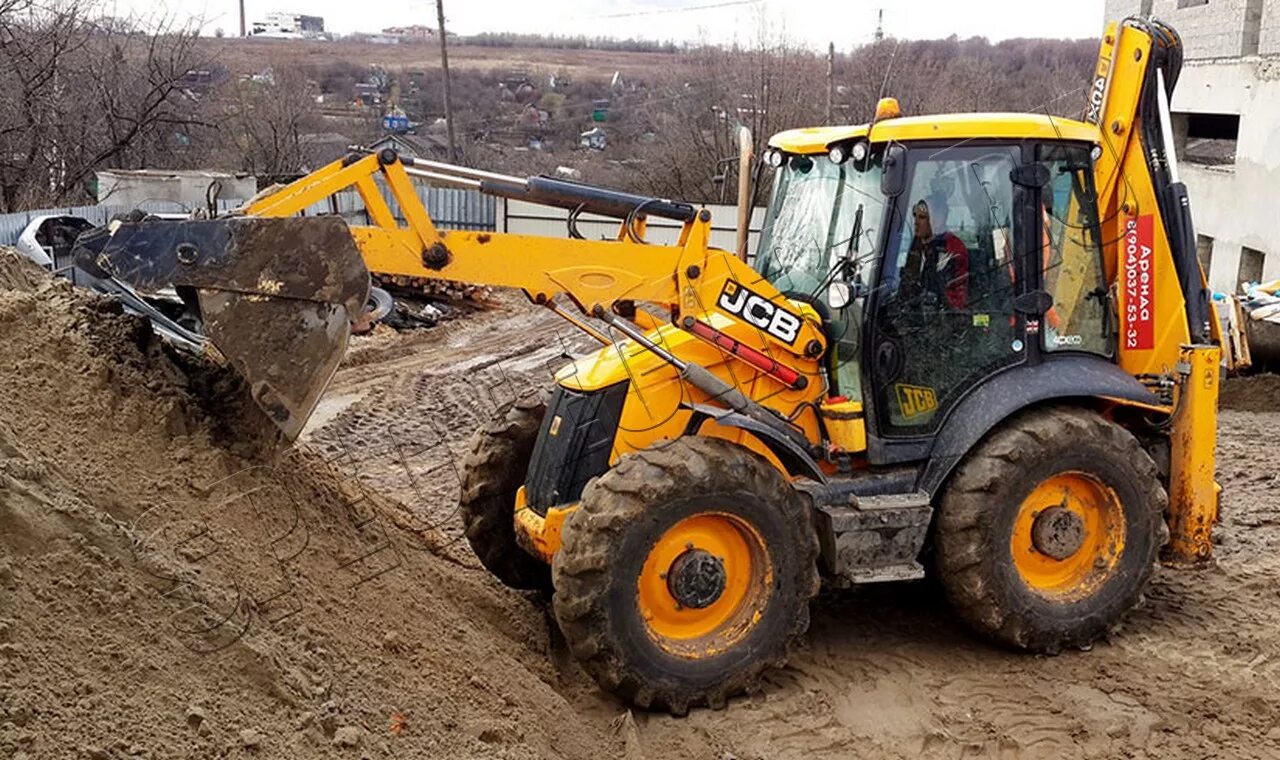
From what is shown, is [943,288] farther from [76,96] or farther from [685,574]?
[76,96]

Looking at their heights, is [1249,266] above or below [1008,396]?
below

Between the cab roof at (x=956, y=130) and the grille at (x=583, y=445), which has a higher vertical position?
the cab roof at (x=956, y=130)

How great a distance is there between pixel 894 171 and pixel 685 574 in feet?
6.44

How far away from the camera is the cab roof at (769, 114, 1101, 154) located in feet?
17.5

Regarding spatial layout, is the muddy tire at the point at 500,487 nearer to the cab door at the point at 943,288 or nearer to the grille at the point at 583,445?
the grille at the point at 583,445

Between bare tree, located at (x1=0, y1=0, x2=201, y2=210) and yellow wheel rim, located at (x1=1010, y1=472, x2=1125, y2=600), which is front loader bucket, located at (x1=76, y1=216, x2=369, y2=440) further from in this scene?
bare tree, located at (x1=0, y1=0, x2=201, y2=210)

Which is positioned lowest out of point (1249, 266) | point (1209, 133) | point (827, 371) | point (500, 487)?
point (1249, 266)

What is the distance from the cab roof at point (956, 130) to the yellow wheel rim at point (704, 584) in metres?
1.82

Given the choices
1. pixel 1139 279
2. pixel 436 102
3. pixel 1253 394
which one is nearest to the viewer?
pixel 1139 279

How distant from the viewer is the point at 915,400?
18.3 ft

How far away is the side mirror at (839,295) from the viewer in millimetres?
5457

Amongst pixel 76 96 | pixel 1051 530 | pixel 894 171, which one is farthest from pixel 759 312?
pixel 76 96

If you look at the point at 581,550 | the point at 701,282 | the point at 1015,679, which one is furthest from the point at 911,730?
the point at 701,282

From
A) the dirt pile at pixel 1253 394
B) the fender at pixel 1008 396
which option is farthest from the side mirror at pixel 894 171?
the dirt pile at pixel 1253 394
